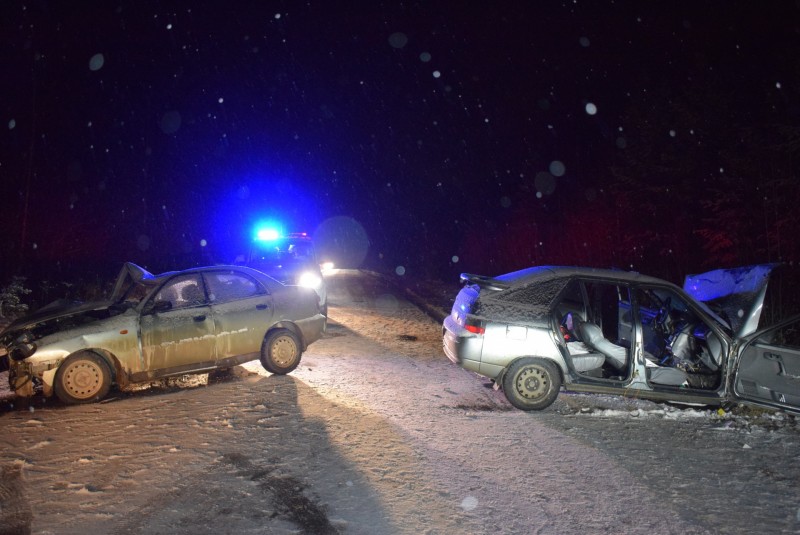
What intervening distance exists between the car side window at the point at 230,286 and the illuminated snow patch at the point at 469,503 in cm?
469

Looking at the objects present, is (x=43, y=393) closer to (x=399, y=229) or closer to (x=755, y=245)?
(x=755, y=245)

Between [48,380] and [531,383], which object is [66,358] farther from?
[531,383]

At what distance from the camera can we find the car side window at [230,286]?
300 inches

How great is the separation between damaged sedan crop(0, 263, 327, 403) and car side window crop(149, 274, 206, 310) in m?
0.01

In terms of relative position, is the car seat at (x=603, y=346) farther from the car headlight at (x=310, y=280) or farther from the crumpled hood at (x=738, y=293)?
the car headlight at (x=310, y=280)

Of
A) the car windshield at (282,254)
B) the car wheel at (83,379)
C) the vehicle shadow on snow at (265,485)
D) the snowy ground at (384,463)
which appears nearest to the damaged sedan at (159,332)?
the car wheel at (83,379)

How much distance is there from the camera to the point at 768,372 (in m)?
5.77

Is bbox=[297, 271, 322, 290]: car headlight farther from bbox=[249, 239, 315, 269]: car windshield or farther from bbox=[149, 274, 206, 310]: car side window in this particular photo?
bbox=[149, 274, 206, 310]: car side window

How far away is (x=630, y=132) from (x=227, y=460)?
69.8ft

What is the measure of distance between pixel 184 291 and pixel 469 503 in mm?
5113

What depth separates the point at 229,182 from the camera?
49938 mm

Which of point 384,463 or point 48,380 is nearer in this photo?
point 384,463

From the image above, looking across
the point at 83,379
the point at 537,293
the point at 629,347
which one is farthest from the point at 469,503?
the point at 83,379

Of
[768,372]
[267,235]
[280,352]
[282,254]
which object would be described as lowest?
[280,352]
